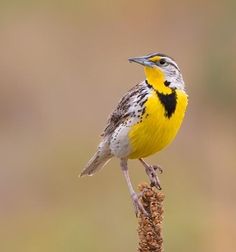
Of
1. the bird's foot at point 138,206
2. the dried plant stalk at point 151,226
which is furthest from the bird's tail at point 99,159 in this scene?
the dried plant stalk at point 151,226

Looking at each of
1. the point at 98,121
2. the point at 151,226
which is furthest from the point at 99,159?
the point at 98,121

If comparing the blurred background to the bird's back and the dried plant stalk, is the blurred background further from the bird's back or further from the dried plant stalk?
the dried plant stalk

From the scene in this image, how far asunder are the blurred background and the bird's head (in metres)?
1.58

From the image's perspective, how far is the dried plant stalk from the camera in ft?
11.2

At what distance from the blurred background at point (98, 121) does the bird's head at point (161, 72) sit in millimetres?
1576

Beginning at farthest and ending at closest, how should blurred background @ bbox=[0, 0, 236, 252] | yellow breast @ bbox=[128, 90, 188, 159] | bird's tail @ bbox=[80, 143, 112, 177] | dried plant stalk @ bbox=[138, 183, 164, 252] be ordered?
1. blurred background @ bbox=[0, 0, 236, 252]
2. bird's tail @ bbox=[80, 143, 112, 177]
3. yellow breast @ bbox=[128, 90, 188, 159]
4. dried plant stalk @ bbox=[138, 183, 164, 252]

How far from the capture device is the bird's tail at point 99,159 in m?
4.62

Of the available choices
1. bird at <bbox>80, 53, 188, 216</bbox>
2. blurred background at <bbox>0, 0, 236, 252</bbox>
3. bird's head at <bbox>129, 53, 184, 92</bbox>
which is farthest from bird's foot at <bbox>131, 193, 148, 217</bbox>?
blurred background at <bbox>0, 0, 236, 252</bbox>

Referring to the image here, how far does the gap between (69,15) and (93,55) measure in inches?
39.3

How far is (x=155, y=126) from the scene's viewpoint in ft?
14.0

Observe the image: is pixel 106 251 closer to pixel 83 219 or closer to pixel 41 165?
pixel 83 219

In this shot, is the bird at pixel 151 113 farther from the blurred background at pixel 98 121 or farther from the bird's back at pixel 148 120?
the blurred background at pixel 98 121

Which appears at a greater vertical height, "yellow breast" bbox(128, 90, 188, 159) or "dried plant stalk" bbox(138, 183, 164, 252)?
"yellow breast" bbox(128, 90, 188, 159)

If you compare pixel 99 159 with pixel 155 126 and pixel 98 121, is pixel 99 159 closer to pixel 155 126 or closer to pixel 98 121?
pixel 155 126
